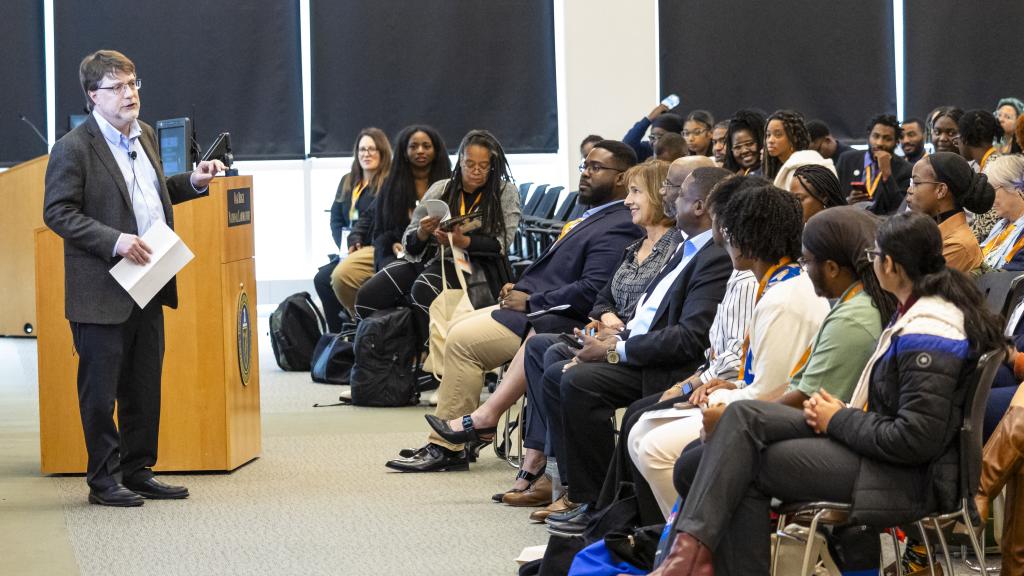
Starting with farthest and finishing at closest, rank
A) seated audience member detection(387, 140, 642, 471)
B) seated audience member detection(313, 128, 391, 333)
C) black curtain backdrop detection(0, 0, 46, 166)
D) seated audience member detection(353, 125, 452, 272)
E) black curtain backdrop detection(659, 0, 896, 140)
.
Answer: black curtain backdrop detection(659, 0, 896, 140), black curtain backdrop detection(0, 0, 46, 166), seated audience member detection(313, 128, 391, 333), seated audience member detection(353, 125, 452, 272), seated audience member detection(387, 140, 642, 471)

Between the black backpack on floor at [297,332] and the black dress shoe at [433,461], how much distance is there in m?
2.74

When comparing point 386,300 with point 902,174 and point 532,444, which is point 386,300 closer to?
point 532,444

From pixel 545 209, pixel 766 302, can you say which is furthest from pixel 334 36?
pixel 766 302

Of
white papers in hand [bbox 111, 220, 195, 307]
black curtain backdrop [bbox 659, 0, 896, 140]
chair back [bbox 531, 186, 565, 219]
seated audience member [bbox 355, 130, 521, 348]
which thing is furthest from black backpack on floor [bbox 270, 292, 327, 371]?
black curtain backdrop [bbox 659, 0, 896, 140]

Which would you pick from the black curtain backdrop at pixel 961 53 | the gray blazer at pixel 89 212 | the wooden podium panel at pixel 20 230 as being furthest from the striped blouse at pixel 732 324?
the black curtain backdrop at pixel 961 53

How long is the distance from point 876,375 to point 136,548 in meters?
2.37

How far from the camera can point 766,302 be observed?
10.2 feet

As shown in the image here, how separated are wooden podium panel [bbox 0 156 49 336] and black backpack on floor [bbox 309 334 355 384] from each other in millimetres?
2673

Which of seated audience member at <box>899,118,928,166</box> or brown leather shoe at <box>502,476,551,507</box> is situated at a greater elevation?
seated audience member at <box>899,118,928,166</box>

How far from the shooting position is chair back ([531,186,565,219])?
7898mm

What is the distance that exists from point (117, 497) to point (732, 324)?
7.65 feet

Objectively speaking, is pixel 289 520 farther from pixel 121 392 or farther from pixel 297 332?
pixel 297 332

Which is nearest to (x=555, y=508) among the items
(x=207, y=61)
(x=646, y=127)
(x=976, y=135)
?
(x=976, y=135)

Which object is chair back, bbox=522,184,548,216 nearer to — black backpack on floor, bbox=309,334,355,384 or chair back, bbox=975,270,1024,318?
black backpack on floor, bbox=309,334,355,384
